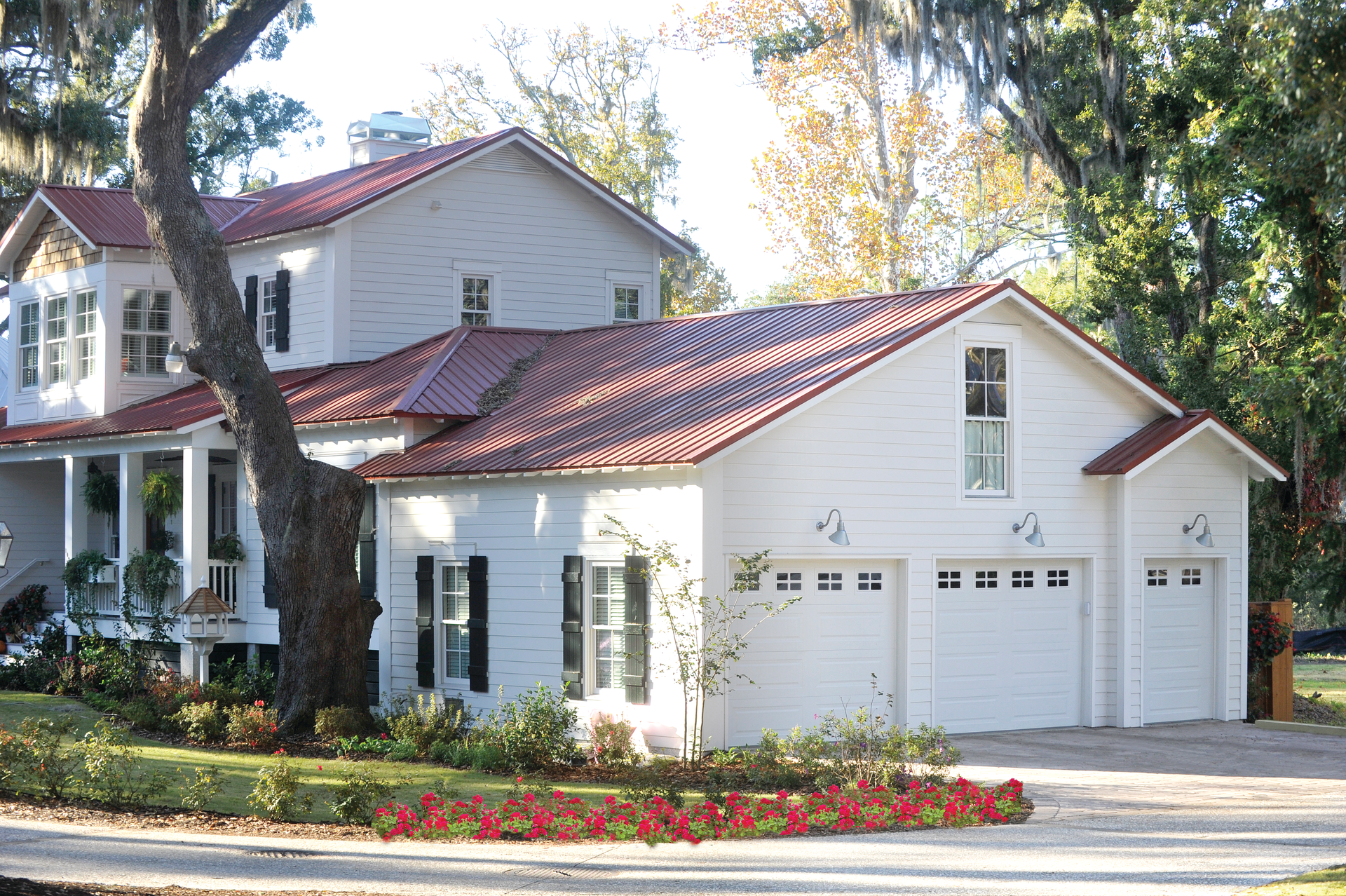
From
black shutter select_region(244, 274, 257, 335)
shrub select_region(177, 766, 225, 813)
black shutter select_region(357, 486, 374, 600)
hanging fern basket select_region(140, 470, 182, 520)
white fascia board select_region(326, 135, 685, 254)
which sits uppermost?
white fascia board select_region(326, 135, 685, 254)

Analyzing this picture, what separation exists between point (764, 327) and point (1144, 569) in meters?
5.70

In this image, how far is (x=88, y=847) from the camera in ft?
34.7

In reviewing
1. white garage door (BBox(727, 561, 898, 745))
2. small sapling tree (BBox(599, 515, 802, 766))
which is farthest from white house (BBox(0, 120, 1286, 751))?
small sapling tree (BBox(599, 515, 802, 766))

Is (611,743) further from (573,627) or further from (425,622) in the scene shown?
(425,622)

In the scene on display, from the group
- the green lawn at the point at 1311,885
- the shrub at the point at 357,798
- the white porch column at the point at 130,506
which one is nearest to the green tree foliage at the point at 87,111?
the white porch column at the point at 130,506

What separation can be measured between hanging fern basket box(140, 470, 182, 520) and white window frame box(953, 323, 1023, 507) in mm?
11559

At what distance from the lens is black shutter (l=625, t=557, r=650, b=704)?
617 inches

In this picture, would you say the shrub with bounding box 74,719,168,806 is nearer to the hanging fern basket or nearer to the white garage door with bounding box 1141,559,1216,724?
the hanging fern basket

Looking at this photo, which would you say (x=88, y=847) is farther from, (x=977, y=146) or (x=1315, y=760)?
(x=977, y=146)

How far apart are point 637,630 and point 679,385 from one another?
3.43m

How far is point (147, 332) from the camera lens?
80.6ft

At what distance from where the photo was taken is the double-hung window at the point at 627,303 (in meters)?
26.0

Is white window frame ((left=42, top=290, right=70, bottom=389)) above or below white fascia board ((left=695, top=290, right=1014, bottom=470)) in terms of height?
above

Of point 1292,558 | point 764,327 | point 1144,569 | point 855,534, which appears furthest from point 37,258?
point 1292,558
